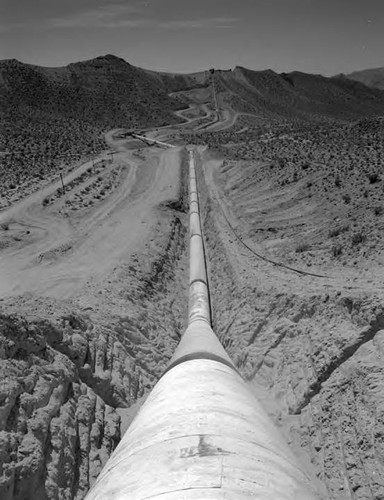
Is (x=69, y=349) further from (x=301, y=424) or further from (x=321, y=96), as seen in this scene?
(x=321, y=96)

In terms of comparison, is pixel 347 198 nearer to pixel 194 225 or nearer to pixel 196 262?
pixel 196 262

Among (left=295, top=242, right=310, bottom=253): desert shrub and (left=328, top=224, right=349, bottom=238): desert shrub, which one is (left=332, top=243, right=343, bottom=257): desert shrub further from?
(left=295, top=242, right=310, bottom=253): desert shrub

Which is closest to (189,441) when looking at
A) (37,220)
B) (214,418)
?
(214,418)

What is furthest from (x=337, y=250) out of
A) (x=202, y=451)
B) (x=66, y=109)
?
(x=66, y=109)

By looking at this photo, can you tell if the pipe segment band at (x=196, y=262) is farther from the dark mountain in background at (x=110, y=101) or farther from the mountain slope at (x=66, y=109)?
the dark mountain in background at (x=110, y=101)

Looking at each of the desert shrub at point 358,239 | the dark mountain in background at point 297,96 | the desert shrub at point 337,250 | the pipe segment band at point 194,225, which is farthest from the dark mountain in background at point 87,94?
the desert shrub at point 358,239

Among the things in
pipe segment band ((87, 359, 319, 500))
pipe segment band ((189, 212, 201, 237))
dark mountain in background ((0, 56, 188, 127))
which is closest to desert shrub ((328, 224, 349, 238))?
pipe segment band ((189, 212, 201, 237))
